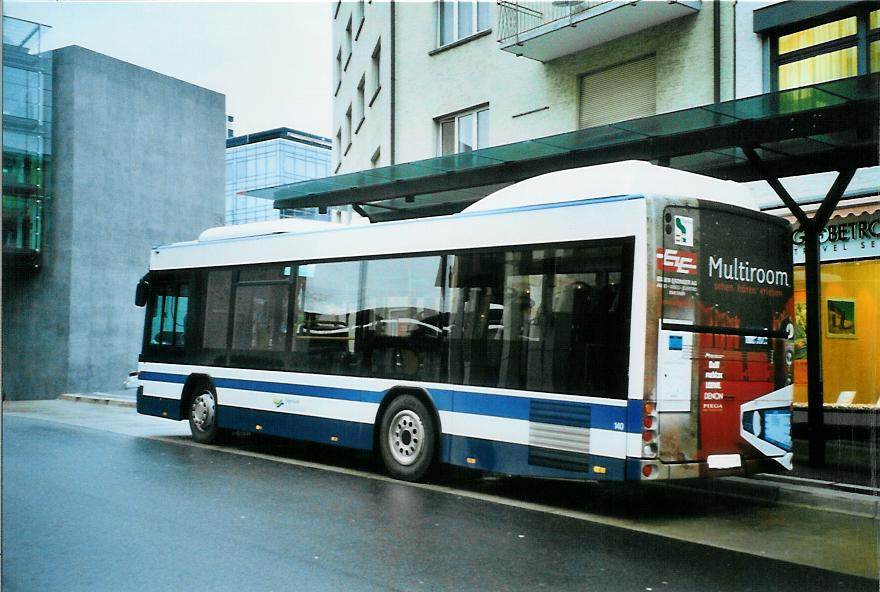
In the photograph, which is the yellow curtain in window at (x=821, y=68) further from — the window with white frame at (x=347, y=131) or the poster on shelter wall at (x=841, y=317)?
the window with white frame at (x=347, y=131)

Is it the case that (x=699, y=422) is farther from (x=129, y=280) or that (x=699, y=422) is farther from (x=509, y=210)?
(x=129, y=280)

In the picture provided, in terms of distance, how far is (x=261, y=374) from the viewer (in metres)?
12.6

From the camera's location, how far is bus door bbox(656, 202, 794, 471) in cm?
821

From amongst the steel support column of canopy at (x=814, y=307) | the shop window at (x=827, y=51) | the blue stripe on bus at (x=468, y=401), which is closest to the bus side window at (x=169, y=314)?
the blue stripe on bus at (x=468, y=401)

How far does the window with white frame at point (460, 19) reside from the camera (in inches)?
770

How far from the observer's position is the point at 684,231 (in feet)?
27.5

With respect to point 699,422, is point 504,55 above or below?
above

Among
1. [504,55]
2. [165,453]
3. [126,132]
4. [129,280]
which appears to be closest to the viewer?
[165,453]

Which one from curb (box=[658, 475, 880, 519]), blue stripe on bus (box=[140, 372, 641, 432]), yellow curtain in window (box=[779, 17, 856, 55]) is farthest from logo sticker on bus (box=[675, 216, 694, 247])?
yellow curtain in window (box=[779, 17, 856, 55])

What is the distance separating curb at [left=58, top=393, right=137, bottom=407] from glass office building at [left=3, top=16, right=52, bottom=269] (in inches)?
616

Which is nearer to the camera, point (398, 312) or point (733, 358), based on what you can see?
point (733, 358)

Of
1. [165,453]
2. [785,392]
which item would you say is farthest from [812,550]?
[165,453]

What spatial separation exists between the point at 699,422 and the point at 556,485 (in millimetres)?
2703

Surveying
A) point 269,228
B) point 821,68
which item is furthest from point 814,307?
point 269,228
